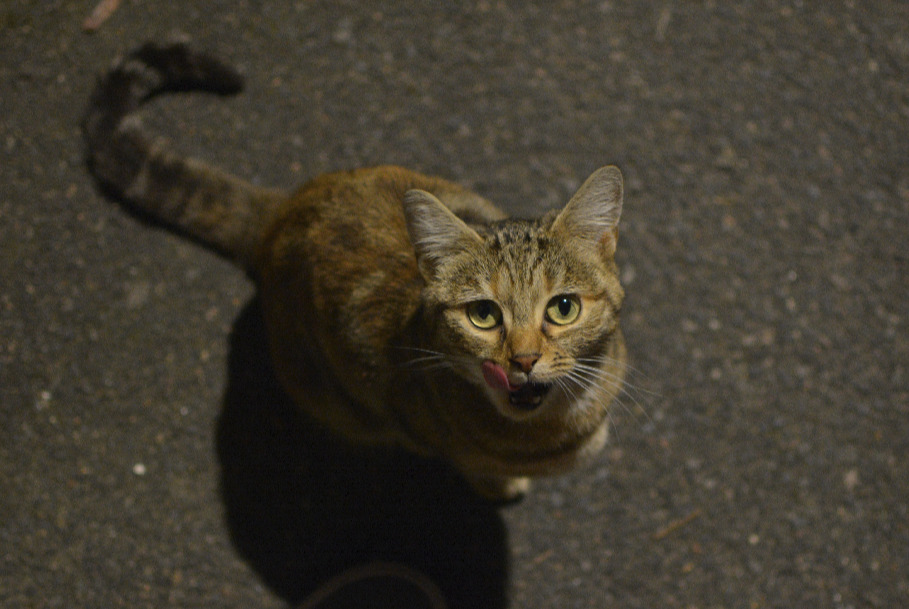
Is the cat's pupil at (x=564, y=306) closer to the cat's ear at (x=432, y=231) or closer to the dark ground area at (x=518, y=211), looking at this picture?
the cat's ear at (x=432, y=231)

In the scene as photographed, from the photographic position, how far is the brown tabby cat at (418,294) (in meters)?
1.76

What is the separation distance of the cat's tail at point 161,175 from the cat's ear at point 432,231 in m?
0.92

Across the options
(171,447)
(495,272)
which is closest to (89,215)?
(171,447)

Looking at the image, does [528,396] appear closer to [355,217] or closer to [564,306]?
[564,306]

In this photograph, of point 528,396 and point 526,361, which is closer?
point 526,361

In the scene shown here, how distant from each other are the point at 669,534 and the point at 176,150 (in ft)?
Result: 8.47

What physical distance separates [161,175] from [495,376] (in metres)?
1.66

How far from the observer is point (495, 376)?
1.75 m

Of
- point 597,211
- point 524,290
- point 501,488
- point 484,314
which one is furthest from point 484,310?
point 501,488

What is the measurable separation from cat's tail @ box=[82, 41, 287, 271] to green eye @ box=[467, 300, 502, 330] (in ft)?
3.42

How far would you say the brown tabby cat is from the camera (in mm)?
1757

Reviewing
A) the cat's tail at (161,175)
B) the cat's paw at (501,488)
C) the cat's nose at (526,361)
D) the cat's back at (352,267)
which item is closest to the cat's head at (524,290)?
the cat's nose at (526,361)

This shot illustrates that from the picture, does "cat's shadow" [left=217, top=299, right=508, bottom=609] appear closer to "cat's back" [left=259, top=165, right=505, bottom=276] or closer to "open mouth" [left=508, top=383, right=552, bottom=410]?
"cat's back" [left=259, top=165, right=505, bottom=276]

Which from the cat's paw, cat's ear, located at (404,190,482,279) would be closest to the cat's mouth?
cat's ear, located at (404,190,482,279)
